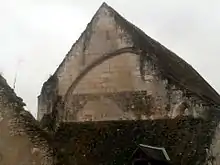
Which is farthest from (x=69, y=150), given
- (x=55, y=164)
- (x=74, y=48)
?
(x=74, y=48)

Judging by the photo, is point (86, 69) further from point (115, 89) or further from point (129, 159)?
point (129, 159)

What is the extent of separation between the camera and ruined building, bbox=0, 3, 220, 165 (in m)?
14.6

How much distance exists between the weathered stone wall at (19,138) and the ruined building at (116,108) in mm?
23

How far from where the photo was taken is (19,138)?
14.1 meters

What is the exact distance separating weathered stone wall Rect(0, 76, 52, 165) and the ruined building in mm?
23

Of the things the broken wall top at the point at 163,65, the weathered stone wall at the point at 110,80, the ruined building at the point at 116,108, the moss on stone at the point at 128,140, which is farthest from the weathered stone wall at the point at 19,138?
the broken wall top at the point at 163,65

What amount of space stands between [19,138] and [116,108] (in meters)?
2.99

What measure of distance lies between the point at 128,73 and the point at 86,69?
1.19 m

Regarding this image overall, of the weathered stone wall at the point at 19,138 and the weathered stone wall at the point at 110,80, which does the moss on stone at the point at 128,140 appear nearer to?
the weathered stone wall at the point at 110,80

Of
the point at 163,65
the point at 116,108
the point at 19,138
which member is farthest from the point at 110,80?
the point at 19,138

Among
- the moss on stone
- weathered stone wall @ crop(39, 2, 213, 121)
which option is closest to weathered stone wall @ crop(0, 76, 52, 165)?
the moss on stone

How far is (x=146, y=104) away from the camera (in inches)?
622

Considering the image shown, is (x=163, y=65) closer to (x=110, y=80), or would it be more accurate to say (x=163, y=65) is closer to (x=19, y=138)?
(x=110, y=80)

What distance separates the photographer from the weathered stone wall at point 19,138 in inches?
553
